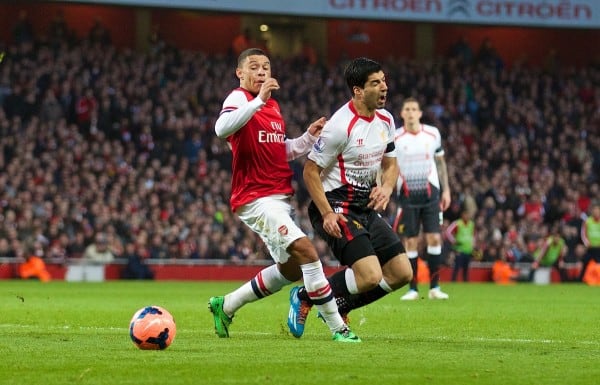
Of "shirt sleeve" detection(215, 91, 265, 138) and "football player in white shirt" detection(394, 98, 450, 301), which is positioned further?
"football player in white shirt" detection(394, 98, 450, 301)

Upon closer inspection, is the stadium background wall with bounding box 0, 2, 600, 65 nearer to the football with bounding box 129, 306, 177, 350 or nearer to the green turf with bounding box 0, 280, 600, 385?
the green turf with bounding box 0, 280, 600, 385

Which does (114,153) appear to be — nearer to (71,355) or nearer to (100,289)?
(100,289)

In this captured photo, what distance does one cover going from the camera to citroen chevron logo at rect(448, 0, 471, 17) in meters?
32.6

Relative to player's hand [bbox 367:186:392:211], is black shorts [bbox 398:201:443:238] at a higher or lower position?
lower

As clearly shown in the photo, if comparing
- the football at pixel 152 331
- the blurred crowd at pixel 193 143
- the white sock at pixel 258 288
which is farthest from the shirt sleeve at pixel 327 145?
the blurred crowd at pixel 193 143

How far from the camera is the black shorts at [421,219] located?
57.6 ft

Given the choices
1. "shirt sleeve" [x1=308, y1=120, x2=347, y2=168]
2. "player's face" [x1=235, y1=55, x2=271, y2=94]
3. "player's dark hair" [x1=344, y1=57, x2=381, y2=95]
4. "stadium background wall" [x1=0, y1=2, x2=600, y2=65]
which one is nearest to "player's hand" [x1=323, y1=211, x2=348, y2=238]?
"shirt sleeve" [x1=308, y1=120, x2=347, y2=168]

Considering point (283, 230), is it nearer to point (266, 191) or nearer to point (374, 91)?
point (266, 191)

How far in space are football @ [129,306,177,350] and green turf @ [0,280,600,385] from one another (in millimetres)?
108

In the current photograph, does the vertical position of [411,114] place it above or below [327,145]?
below

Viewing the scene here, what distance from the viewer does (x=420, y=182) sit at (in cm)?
1753

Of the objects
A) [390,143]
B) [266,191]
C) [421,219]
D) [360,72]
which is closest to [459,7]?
[421,219]

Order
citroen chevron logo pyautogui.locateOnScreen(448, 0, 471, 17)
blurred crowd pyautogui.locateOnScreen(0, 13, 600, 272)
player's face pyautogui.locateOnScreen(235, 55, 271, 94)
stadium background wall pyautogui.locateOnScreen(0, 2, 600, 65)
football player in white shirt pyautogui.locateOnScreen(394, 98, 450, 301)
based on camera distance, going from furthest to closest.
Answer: stadium background wall pyautogui.locateOnScreen(0, 2, 600, 65) → citroen chevron logo pyautogui.locateOnScreen(448, 0, 471, 17) → blurred crowd pyautogui.locateOnScreen(0, 13, 600, 272) → football player in white shirt pyautogui.locateOnScreen(394, 98, 450, 301) → player's face pyautogui.locateOnScreen(235, 55, 271, 94)

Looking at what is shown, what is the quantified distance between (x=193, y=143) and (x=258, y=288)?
21420mm
